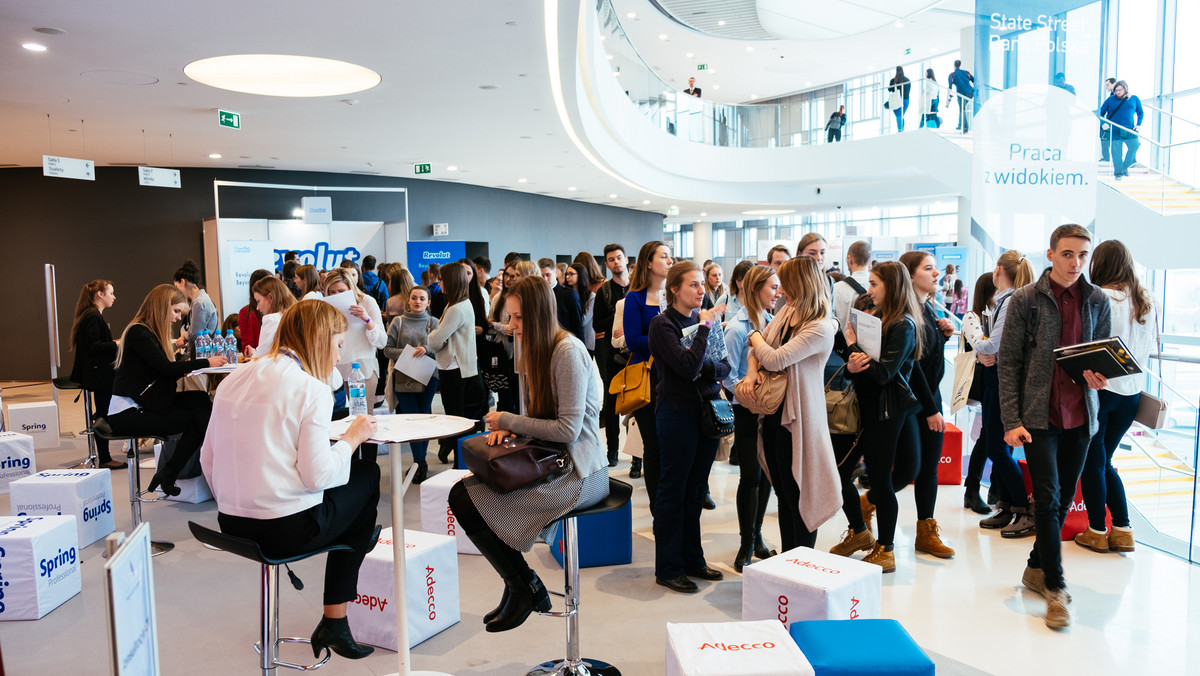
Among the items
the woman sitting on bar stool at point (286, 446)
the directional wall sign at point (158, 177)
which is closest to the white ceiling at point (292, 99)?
the directional wall sign at point (158, 177)

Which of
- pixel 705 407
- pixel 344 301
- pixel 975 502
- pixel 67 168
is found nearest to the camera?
pixel 705 407

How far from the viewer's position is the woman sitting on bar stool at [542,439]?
2.60m

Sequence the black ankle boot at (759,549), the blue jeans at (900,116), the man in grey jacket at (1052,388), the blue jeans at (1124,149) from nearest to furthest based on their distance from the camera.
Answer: the man in grey jacket at (1052,388), the black ankle boot at (759,549), the blue jeans at (1124,149), the blue jeans at (900,116)

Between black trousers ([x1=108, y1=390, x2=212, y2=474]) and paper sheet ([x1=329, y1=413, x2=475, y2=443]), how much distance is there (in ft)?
6.28

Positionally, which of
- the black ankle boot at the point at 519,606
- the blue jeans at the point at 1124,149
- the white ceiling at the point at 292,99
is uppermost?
the white ceiling at the point at 292,99

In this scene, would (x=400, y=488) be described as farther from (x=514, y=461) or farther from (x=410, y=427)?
(x=514, y=461)

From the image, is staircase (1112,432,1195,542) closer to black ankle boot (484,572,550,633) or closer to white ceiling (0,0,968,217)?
black ankle boot (484,572,550,633)

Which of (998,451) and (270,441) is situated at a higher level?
(270,441)

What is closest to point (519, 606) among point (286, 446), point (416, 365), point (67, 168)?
point (286, 446)

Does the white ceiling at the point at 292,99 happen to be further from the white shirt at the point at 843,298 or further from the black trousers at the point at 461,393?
the white shirt at the point at 843,298

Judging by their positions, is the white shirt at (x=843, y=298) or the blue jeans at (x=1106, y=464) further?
the white shirt at (x=843, y=298)

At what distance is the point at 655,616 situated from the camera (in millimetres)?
3273

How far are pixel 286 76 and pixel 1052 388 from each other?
7.74 m

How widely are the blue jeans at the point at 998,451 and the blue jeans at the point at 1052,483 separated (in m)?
0.99
